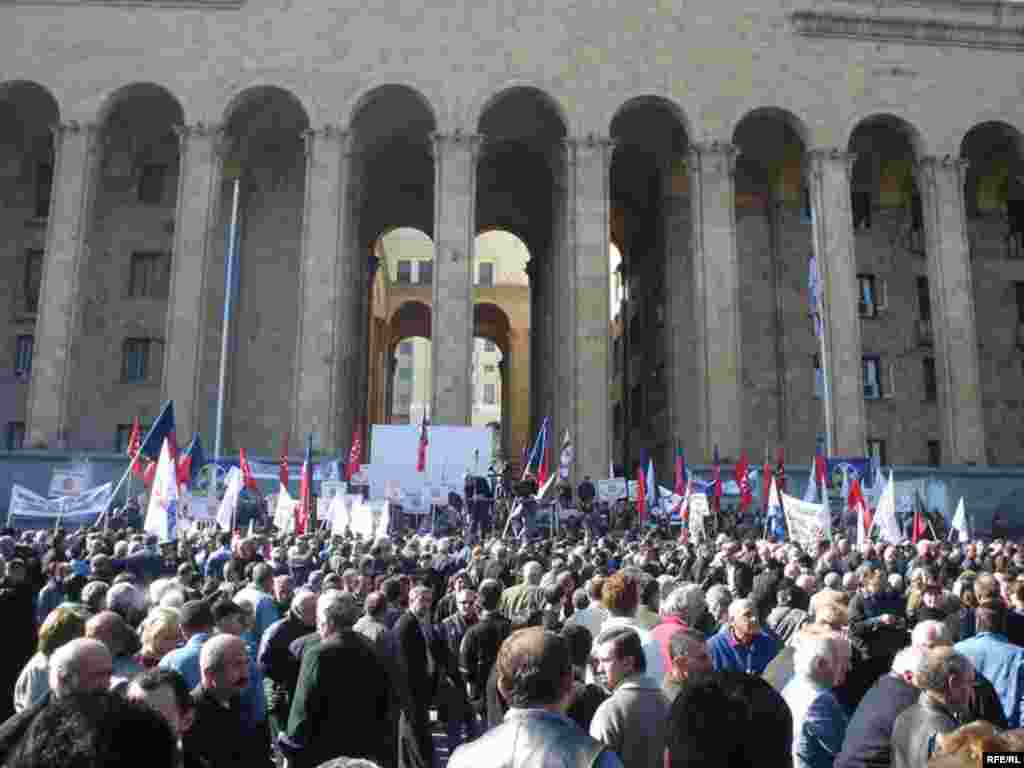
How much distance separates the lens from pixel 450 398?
3350cm

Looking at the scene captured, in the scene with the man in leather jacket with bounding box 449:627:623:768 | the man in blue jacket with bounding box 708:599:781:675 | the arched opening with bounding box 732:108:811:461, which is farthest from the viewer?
the arched opening with bounding box 732:108:811:461

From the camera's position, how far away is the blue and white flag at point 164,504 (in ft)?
52.6

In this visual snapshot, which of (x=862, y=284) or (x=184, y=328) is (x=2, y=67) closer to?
(x=184, y=328)

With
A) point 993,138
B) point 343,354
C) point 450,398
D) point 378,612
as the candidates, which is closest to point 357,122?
point 343,354

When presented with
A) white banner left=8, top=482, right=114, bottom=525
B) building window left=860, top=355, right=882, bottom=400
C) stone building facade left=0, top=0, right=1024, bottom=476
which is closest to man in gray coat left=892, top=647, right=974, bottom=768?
white banner left=8, top=482, right=114, bottom=525

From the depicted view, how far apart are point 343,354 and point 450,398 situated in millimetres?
5479

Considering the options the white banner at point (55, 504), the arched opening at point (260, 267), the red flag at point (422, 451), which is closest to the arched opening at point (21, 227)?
the arched opening at point (260, 267)

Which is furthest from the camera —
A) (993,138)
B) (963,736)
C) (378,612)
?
(993,138)

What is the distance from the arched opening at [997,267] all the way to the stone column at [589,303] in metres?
16.4

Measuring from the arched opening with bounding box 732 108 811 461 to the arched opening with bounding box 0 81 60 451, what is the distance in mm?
29022

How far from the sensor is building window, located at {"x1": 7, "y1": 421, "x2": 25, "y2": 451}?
122 ft

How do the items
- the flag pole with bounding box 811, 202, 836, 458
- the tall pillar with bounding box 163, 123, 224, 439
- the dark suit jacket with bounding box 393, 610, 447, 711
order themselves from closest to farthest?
the dark suit jacket with bounding box 393, 610, 447, 711, the flag pole with bounding box 811, 202, 836, 458, the tall pillar with bounding box 163, 123, 224, 439

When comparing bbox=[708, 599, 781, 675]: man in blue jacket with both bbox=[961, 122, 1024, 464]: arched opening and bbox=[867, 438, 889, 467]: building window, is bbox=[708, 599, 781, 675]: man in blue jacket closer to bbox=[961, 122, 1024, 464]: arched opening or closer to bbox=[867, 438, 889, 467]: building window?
bbox=[867, 438, 889, 467]: building window

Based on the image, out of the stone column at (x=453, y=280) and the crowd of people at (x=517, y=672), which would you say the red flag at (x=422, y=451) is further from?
the crowd of people at (x=517, y=672)
